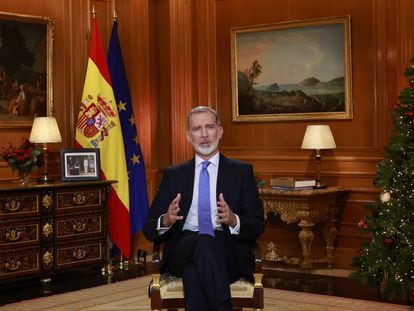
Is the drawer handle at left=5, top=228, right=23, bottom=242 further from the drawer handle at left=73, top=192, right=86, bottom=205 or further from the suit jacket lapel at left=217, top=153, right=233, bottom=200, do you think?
the suit jacket lapel at left=217, top=153, right=233, bottom=200

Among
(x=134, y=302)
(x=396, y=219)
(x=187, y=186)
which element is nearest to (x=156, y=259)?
(x=187, y=186)

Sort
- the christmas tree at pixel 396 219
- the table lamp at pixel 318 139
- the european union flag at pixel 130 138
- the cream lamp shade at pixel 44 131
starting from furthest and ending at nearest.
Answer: the european union flag at pixel 130 138, the table lamp at pixel 318 139, the cream lamp shade at pixel 44 131, the christmas tree at pixel 396 219

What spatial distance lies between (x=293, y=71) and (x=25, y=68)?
2.85m

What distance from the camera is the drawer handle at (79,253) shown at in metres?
7.11

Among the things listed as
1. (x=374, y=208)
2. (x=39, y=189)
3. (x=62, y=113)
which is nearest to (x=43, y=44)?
(x=62, y=113)

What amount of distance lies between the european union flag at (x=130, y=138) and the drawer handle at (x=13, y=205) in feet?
5.69

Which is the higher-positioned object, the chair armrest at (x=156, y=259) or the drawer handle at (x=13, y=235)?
the chair armrest at (x=156, y=259)

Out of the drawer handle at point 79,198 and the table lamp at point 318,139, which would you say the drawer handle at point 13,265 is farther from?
the table lamp at point 318,139

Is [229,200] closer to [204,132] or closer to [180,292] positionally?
[204,132]

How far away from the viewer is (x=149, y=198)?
8.88 m

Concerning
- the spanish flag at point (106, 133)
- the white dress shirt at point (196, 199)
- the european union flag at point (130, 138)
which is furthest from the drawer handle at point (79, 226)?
the white dress shirt at point (196, 199)

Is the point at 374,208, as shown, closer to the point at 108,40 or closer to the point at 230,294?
the point at 230,294

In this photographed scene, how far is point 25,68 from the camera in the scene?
7.45 metres

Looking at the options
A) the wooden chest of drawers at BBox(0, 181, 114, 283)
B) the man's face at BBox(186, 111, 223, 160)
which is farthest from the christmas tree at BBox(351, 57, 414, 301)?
the wooden chest of drawers at BBox(0, 181, 114, 283)
